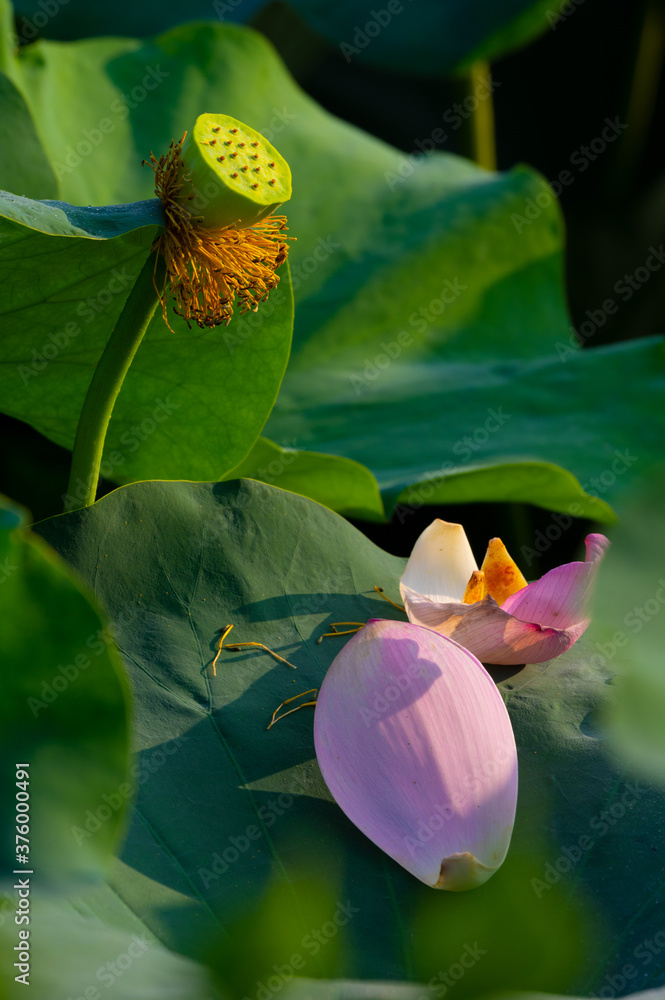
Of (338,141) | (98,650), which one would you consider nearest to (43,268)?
(98,650)

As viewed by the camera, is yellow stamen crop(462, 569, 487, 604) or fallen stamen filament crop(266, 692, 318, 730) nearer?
fallen stamen filament crop(266, 692, 318, 730)

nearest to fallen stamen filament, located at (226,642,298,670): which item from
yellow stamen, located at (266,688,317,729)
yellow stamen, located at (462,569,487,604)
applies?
yellow stamen, located at (266,688,317,729)

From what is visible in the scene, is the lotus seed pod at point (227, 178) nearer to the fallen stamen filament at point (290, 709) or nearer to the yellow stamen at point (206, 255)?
the yellow stamen at point (206, 255)

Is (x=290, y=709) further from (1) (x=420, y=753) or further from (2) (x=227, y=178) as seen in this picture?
(2) (x=227, y=178)

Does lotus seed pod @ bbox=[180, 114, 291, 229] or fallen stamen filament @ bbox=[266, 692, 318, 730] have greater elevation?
lotus seed pod @ bbox=[180, 114, 291, 229]

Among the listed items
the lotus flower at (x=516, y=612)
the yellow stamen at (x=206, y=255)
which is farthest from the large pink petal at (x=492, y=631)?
the yellow stamen at (x=206, y=255)

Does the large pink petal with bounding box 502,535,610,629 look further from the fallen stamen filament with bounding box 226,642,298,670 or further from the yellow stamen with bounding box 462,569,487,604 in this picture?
the fallen stamen filament with bounding box 226,642,298,670

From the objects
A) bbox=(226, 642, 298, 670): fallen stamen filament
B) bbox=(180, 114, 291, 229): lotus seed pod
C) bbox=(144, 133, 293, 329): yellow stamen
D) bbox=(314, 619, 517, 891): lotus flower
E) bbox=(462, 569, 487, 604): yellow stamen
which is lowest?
bbox=(226, 642, 298, 670): fallen stamen filament
